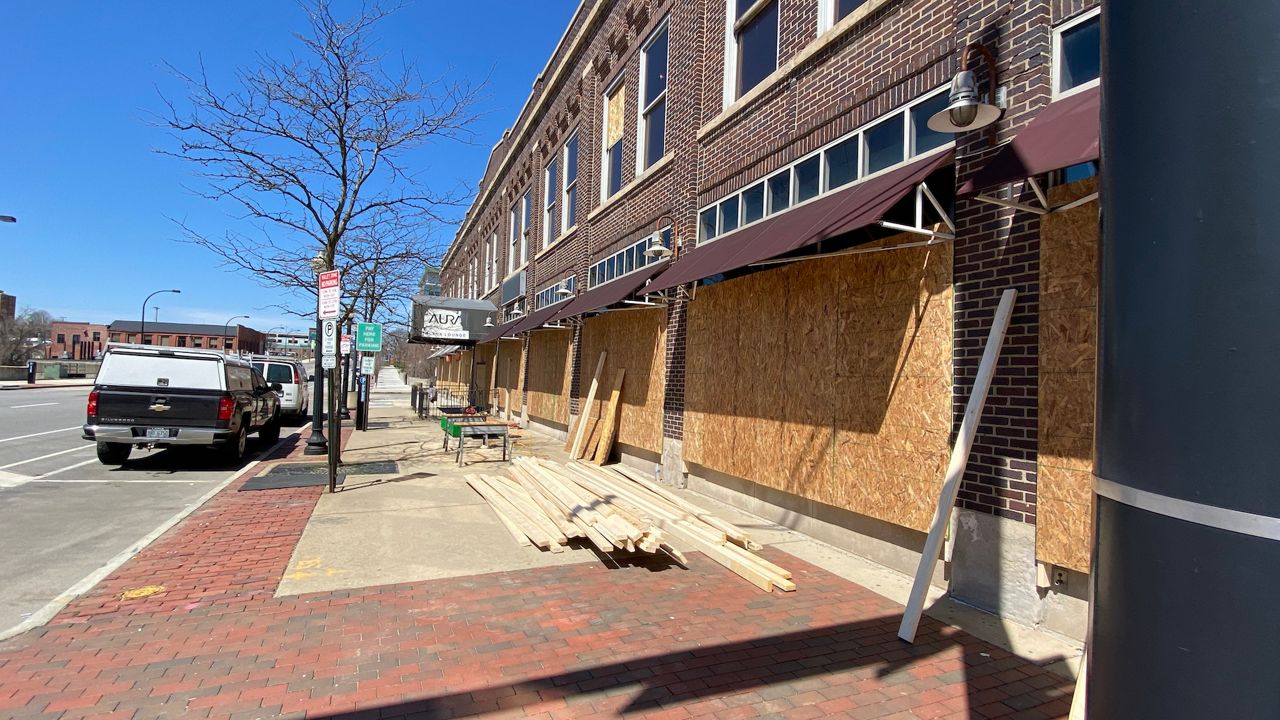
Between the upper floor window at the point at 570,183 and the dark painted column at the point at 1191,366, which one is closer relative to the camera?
the dark painted column at the point at 1191,366

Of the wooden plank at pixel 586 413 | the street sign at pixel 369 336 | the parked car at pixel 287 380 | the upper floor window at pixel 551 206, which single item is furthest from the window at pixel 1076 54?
the parked car at pixel 287 380

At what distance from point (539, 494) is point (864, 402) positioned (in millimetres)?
4245

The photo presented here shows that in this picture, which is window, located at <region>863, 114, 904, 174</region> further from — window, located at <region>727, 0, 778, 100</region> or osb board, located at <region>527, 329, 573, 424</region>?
osb board, located at <region>527, 329, 573, 424</region>

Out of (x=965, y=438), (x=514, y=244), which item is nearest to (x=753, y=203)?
(x=965, y=438)

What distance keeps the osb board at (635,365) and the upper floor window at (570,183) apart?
4.80 m

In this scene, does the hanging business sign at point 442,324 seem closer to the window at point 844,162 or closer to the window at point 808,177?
the window at point 844,162

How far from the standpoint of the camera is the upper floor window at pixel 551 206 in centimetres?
1978

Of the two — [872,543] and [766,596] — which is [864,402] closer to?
[872,543]

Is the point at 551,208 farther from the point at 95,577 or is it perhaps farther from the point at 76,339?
the point at 76,339

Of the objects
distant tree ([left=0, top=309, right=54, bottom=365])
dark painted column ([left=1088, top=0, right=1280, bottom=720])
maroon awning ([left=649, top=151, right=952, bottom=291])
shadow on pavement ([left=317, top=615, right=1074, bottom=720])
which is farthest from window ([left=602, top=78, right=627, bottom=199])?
distant tree ([left=0, top=309, right=54, bottom=365])

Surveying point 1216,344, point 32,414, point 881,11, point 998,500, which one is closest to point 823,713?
point 998,500

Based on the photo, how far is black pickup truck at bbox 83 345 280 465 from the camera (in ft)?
34.9

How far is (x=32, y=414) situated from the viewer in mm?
20922

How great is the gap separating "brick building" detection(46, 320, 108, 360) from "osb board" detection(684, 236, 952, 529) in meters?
128
